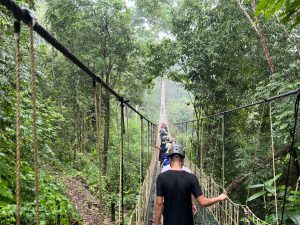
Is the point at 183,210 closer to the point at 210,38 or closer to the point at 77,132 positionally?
the point at 210,38

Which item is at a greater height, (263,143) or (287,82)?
(287,82)

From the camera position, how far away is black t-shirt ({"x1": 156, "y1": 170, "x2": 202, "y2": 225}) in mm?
1834

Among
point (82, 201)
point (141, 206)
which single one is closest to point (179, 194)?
point (141, 206)

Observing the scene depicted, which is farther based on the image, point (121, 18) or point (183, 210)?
point (121, 18)

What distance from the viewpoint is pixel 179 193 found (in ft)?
6.00

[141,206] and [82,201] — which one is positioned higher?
[82,201]

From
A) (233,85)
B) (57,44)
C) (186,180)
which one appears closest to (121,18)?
(233,85)

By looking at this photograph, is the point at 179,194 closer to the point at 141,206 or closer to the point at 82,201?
the point at 141,206

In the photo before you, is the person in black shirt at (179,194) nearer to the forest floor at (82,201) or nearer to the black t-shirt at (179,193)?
the black t-shirt at (179,193)

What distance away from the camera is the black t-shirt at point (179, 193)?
6.02ft

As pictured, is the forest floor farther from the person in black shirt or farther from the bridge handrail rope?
the person in black shirt

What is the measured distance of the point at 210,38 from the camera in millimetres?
6176

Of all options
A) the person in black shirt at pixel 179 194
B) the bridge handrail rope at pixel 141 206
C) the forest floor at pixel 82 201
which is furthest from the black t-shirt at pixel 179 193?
the forest floor at pixel 82 201

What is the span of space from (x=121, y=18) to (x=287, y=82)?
13.4 ft
